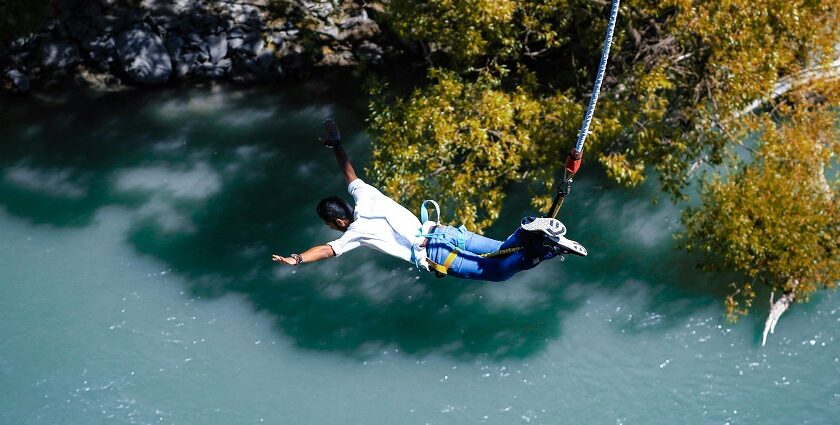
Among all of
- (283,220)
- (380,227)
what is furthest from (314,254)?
(283,220)

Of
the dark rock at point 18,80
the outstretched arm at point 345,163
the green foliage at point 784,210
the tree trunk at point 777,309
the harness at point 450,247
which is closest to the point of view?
the harness at point 450,247

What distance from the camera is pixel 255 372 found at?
36.6 feet

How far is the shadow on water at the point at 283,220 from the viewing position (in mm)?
11570

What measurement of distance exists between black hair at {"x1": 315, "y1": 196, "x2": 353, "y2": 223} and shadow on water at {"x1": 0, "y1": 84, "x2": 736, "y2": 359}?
12.8ft

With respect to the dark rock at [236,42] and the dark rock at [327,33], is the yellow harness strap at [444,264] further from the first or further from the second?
the dark rock at [236,42]

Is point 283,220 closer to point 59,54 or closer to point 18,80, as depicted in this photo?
point 59,54

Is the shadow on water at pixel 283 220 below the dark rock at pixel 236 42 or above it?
below

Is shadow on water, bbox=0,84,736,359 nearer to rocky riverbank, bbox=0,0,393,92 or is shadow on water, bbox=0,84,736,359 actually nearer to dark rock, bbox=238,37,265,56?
rocky riverbank, bbox=0,0,393,92

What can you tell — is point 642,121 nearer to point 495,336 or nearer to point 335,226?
point 495,336

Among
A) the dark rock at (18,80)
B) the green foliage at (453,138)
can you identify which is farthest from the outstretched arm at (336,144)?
the dark rock at (18,80)

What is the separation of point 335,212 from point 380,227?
13.5 inches

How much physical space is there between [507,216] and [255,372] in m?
3.27

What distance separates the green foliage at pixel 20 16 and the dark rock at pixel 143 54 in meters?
0.98

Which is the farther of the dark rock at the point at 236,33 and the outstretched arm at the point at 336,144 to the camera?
the dark rock at the point at 236,33
